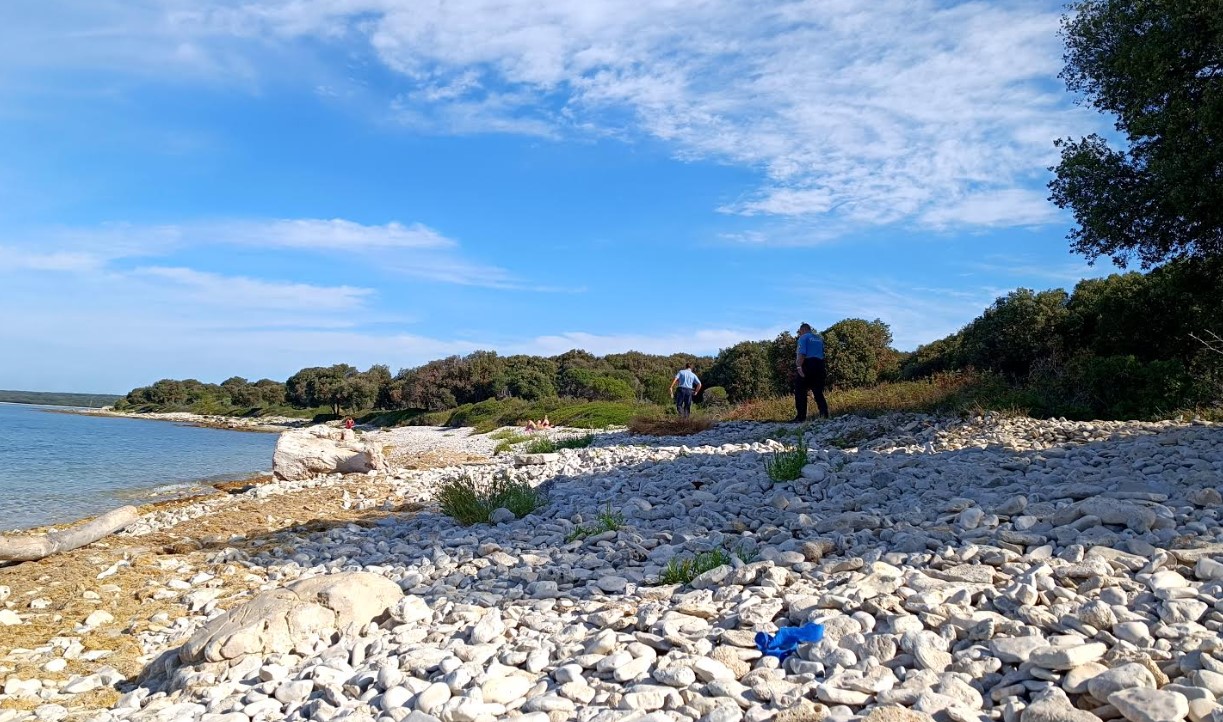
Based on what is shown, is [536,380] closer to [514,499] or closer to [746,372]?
[746,372]

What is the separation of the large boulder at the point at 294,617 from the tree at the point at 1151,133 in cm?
1176

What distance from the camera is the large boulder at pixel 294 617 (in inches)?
179

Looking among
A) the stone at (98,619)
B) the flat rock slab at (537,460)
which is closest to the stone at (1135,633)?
the stone at (98,619)

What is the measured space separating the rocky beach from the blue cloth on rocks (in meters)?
0.04

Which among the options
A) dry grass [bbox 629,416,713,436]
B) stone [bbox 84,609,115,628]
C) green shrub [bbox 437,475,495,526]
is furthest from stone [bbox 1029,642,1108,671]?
dry grass [bbox 629,416,713,436]

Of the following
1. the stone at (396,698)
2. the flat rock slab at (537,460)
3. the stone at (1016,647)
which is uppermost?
the flat rock slab at (537,460)

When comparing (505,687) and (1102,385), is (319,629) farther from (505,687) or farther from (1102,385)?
(1102,385)

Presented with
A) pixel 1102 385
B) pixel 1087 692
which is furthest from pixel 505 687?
pixel 1102 385

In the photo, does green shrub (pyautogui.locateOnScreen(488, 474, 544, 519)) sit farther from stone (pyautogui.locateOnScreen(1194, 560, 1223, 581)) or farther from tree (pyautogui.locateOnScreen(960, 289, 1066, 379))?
tree (pyautogui.locateOnScreen(960, 289, 1066, 379))

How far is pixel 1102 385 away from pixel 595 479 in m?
8.63

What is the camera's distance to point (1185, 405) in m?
11.4

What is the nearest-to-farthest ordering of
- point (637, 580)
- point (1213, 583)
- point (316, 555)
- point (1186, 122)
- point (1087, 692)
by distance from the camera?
point (1087, 692)
point (1213, 583)
point (637, 580)
point (316, 555)
point (1186, 122)

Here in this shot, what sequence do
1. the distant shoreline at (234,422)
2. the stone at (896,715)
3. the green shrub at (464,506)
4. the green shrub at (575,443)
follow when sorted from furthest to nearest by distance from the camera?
the distant shoreline at (234,422)
the green shrub at (575,443)
the green shrub at (464,506)
the stone at (896,715)

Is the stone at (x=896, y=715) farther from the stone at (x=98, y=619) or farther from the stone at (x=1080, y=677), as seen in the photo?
the stone at (x=98, y=619)
